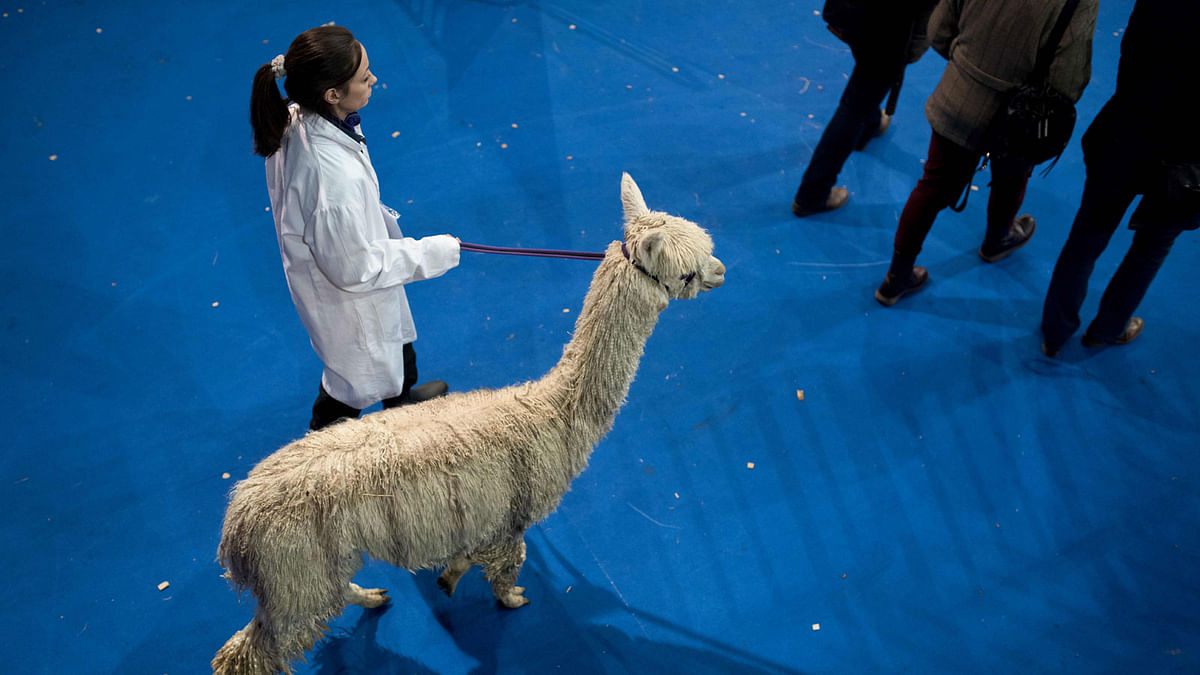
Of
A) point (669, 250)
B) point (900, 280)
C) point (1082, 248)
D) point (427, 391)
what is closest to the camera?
point (669, 250)

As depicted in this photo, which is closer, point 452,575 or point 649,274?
point 649,274

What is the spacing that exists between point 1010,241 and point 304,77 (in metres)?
3.27

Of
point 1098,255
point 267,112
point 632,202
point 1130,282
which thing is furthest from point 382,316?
point 1130,282

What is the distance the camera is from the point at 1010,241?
3660mm

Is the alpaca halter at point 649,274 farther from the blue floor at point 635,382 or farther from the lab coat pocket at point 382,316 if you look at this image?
the blue floor at point 635,382

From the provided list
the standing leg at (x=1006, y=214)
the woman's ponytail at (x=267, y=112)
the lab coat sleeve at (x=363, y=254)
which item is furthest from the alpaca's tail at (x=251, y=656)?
the standing leg at (x=1006, y=214)

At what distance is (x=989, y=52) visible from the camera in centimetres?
275

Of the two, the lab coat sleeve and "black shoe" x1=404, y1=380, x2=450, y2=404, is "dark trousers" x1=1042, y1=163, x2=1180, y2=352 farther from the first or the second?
"black shoe" x1=404, y1=380, x2=450, y2=404

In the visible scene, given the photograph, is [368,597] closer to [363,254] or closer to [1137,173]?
[363,254]

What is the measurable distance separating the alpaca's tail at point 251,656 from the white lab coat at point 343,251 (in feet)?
2.44

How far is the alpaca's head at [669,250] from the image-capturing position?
1.86 meters

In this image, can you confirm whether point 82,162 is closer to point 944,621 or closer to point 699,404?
point 699,404

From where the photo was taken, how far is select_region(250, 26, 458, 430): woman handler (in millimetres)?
1884

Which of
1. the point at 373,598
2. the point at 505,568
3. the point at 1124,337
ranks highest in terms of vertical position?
the point at 1124,337
